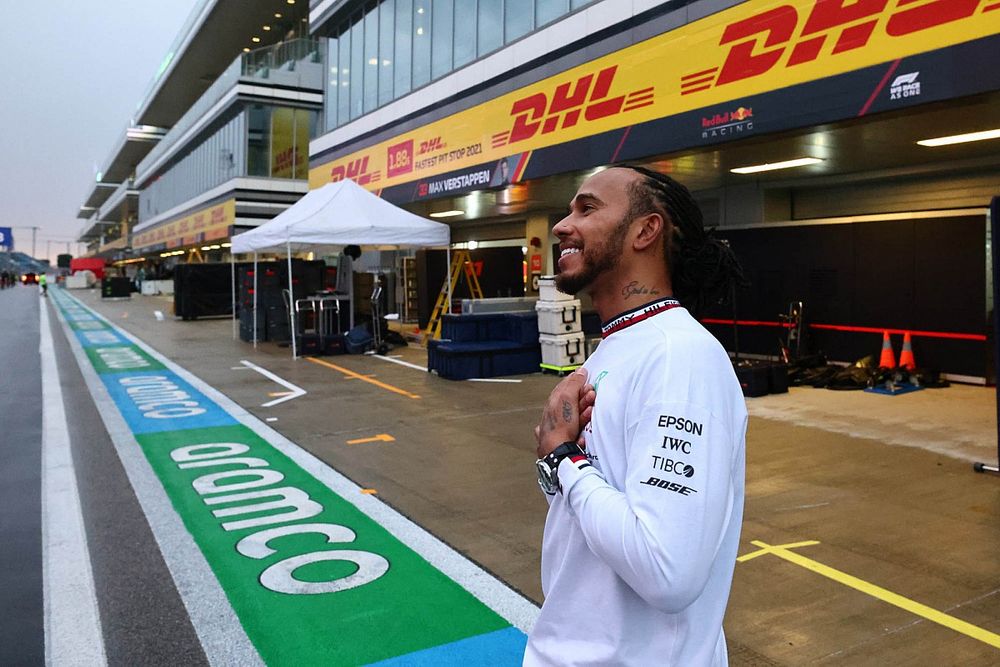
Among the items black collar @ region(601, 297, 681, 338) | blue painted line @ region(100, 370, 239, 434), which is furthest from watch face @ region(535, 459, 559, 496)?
blue painted line @ region(100, 370, 239, 434)

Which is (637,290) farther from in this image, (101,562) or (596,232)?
(101,562)

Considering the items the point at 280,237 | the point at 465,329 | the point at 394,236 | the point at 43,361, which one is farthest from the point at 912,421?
the point at 43,361

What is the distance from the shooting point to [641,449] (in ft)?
4.20

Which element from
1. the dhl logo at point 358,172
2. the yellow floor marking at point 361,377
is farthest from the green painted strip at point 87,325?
the yellow floor marking at point 361,377

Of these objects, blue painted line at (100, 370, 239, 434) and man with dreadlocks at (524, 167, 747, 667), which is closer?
man with dreadlocks at (524, 167, 747, 667)

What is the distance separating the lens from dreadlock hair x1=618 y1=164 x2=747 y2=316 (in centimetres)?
152

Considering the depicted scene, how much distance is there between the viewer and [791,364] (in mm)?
12758

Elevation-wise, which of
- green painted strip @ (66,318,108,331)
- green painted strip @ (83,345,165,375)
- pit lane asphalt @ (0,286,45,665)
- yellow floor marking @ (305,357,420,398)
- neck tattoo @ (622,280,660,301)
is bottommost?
pit lane asphalt @ (0,286,45,665)

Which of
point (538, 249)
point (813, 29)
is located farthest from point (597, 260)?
point (538, 249)

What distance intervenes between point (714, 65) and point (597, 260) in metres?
9.91

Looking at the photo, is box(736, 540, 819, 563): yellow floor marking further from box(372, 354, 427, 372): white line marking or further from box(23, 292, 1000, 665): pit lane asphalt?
box(372, 354, 427, 372): white line marking

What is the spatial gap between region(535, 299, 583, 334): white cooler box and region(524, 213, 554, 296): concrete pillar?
5372 millimetres

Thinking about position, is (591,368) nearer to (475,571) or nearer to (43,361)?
(475,571)

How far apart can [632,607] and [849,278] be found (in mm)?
13401
